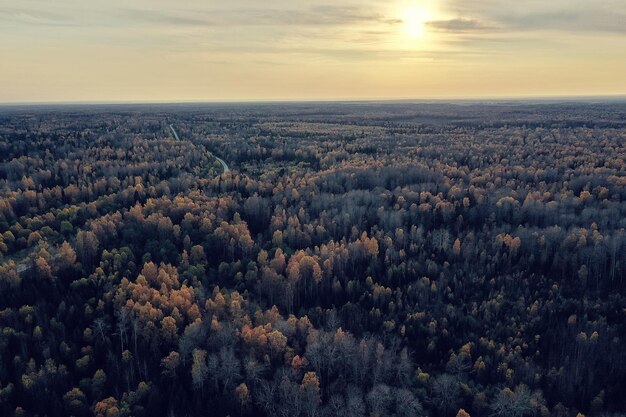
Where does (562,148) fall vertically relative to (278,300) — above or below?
above

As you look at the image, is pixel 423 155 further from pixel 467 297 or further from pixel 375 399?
pixel 375 399

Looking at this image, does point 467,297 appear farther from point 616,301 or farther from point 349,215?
point 349,215

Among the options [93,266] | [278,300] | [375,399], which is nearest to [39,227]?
[93,266]

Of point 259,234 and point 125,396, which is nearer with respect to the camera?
point 125,396

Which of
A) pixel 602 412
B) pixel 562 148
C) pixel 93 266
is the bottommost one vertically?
pixel 602 412

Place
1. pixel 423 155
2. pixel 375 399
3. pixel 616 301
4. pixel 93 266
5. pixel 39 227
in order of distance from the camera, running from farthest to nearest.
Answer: pixel 423 155 → pixel 39 227 → pixel 93 266 → pixel 616 301 → pixel 375 399

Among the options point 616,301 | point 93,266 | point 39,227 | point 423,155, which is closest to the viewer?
point 616,301

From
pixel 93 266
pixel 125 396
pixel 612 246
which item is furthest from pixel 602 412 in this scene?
pixel 93 266
